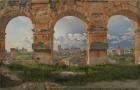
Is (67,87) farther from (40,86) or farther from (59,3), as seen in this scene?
(59,3)

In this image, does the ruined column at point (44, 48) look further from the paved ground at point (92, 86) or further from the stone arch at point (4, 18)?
the paved ground at point (92, 86)

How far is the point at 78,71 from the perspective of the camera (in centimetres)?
1783

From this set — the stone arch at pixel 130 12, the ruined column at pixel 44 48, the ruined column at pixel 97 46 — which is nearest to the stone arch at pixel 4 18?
the ruined column at pixel 44 48

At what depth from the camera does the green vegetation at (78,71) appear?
634 inches

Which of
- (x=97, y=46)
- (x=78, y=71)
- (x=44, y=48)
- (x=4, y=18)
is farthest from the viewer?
(x=4, y=18)

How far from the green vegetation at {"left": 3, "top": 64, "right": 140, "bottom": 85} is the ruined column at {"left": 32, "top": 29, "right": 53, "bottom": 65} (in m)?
3.30

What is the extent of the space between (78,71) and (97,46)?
453 centimetres

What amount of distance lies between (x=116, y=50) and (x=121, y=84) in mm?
25888

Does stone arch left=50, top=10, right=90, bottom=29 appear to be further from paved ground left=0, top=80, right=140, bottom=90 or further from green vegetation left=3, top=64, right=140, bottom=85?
paved ground left=0, top=80, right=140, bottom=90

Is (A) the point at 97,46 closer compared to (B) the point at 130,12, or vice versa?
(A) the point at 97,46

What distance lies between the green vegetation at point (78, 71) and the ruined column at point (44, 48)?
10.8 feet

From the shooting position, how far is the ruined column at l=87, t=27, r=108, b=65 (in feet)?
72.3

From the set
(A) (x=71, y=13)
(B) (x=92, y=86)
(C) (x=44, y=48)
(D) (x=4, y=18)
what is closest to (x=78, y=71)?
(B) (x=92, y=86)

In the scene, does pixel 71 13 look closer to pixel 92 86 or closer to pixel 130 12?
pixel 130 12
